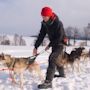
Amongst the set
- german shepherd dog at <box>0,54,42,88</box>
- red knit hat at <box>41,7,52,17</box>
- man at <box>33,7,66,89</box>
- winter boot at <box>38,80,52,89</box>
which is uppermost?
red knit hat at <box>41,7,52,17</box>

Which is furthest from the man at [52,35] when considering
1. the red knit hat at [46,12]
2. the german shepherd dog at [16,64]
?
the german shepherd dog at [16,64]

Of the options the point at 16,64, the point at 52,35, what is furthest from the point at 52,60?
the point at 16,64

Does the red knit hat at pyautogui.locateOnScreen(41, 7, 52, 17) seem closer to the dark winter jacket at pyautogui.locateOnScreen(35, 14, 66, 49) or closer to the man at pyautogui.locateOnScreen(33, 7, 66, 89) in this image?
the man at pyautogui.locateOnScreen(33, 7, 66, 89)

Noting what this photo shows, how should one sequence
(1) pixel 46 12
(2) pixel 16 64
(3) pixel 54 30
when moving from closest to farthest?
(1) pixel 46 12 → (3) pixel 54 30 → (2) pixel 16 64

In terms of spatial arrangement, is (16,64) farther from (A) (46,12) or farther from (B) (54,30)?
(A) (46,12)

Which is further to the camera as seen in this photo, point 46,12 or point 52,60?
point 52,60

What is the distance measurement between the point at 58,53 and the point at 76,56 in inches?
124

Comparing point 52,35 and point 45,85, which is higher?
point 52,35

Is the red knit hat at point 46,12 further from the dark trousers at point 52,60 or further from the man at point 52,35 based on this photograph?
the dark trousers at point 52,60

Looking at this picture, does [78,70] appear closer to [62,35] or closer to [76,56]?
[76,56]

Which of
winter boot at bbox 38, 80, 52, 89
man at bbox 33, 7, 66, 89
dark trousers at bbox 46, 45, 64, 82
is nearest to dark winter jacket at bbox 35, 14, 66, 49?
man at bbox 33, 7, 66, 89

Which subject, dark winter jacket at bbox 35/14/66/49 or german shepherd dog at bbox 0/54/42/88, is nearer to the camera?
dark winter jacket at bbox 35/14/66/49

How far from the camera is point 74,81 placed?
7.98 m

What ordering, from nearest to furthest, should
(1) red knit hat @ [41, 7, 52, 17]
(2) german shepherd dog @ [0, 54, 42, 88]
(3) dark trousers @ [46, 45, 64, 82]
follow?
(1) red knit hat @ [41, 7, 52, 17]
(3) dark trousers @ [46, 45, 64, 82]
(2) german shepherd dog @ [0, 54, 42, 88]
